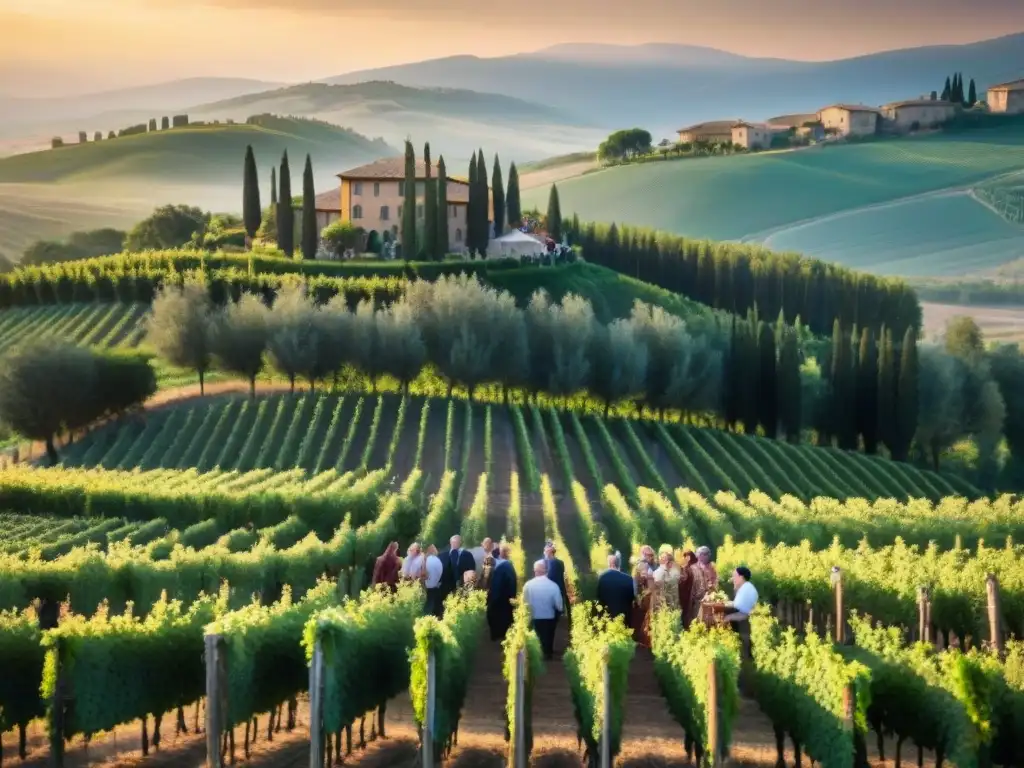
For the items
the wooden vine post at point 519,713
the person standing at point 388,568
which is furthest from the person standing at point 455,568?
the wooden vine post at point 519,713

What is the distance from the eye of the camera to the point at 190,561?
27.3 metres

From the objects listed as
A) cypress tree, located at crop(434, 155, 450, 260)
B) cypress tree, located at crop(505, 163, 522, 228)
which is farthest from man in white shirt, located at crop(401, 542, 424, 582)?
cypress tree, located at crop(505, 163, 522, 228)

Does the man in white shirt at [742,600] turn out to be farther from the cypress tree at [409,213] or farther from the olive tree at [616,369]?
the cypress tree at [409,213]

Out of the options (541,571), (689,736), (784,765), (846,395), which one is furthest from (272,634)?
(846,395)

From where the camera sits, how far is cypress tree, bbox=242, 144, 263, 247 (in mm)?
97188

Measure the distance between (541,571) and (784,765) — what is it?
15.8ft

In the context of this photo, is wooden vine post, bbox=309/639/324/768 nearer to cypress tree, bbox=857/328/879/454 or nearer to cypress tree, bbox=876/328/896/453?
cypress tree, bbox=876/328/896/453

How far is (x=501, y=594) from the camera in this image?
2523 centimetres

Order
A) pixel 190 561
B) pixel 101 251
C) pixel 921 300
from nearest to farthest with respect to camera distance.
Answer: pixel 190 561 < pixel 101 251 < pixel 921 300

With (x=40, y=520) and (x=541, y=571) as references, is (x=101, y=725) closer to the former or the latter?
(x=541, y=571)

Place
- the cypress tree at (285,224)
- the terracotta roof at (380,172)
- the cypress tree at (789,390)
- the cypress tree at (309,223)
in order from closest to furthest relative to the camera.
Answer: the cypress tree at (789,390), the cypress tree at (309,223), the cypress tree at (285,224), the terracotta roof at (380,172)

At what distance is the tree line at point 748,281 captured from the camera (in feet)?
394

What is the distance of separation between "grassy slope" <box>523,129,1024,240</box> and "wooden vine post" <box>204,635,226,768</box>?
16660cm

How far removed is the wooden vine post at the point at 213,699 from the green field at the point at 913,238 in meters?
170
